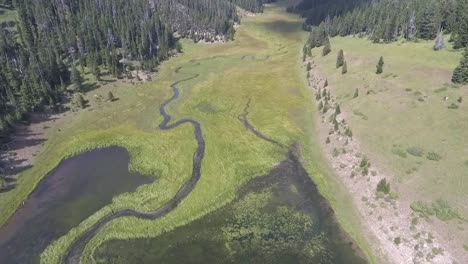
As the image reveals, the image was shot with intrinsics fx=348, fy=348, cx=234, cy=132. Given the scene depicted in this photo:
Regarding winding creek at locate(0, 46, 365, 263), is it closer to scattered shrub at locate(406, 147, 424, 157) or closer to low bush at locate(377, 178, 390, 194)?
low bush at locate(377, 178, 390, 194)

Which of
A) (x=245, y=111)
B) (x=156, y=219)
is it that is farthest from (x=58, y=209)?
(x=245, y=111)

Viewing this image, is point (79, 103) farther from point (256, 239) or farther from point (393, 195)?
point (393, 195)

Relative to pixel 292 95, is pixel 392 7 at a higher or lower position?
higher

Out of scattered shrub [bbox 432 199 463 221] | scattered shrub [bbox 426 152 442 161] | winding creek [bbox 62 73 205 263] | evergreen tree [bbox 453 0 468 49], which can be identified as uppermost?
evergreen tree [bbox 453 0 468 49]

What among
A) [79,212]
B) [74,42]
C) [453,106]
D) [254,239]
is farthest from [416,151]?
[74,42]

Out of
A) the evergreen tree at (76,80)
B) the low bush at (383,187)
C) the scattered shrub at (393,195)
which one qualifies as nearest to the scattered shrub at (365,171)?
the low bush at (383,187)

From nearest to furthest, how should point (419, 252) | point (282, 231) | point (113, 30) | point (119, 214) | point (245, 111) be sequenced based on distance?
point (419, 252), point (282, 231), point (119, 214), point (245, 111), point (113, 30)

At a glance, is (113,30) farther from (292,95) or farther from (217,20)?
(292,95)

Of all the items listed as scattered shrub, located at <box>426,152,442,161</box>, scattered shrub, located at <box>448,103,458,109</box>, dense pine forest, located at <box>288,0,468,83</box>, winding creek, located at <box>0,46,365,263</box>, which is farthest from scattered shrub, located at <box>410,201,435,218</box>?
dense pine forest, located at <box>288,0,468,83</box>
